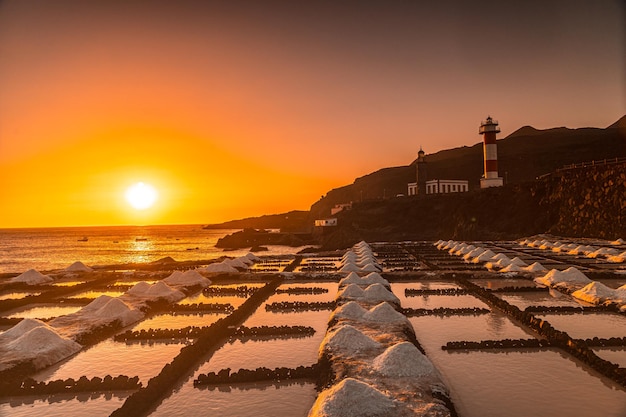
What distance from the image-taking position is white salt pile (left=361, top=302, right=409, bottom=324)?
797 inches

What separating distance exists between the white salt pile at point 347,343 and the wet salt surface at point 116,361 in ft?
21.0

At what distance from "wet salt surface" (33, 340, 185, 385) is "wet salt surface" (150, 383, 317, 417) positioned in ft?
7.78

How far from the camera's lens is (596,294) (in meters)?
24.9

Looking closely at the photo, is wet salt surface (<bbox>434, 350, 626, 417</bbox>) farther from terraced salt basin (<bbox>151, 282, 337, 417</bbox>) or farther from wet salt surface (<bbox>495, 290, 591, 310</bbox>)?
wet salt surface (<bbox>495, 290, 591, 310</bbox>)

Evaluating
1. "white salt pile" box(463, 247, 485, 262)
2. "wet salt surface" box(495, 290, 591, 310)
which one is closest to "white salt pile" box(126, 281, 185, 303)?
"wet salt surface" box(495, 290, 591, 310)

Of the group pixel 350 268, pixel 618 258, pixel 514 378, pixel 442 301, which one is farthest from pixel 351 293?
pixel 618 258

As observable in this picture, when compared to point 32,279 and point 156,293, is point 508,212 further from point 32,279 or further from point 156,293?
point 32,279

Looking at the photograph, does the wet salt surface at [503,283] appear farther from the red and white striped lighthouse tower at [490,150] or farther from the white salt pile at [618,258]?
the red and white striped lighthouse tower at [490,150]

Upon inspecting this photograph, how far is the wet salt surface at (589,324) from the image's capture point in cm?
1898

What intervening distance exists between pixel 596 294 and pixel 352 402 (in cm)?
2017

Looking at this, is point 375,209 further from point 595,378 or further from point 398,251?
point 595,378

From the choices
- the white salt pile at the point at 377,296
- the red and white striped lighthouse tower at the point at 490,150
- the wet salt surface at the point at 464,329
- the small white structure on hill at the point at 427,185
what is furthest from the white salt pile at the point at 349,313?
the small white structure on hill at the point at 427,185

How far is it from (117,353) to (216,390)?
667 centimetres

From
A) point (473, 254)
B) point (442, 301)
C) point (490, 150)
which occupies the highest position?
point (490, 150)
